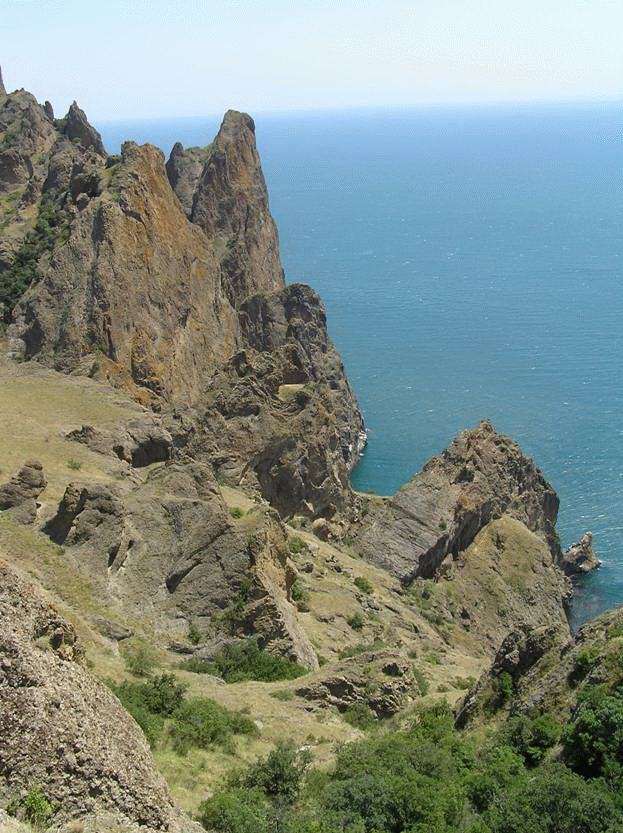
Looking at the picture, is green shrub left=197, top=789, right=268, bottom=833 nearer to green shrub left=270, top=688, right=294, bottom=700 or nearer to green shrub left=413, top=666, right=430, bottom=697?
green shrub left=270, top=688, right=294, bottom=700

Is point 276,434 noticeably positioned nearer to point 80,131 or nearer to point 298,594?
point 298,594

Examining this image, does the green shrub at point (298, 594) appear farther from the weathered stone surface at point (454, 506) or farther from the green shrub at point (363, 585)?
the weathered stone surface at point (454, 506)

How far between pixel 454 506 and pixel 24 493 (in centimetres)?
2949

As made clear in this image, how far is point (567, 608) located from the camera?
65062 mm

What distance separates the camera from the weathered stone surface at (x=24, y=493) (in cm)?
3688

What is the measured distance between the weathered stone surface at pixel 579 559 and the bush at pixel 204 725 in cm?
4623

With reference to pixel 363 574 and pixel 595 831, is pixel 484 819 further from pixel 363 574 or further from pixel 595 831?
pixel 363 574

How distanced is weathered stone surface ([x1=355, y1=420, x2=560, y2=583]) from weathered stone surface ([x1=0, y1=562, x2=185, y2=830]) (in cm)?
3958

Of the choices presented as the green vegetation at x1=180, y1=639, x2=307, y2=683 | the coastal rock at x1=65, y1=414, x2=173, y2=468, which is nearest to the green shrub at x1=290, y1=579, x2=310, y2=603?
the green vegetation at x1=180, y1=639, x2=307, y2=683

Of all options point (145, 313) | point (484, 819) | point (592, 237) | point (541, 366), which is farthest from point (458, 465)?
point (592, 237)

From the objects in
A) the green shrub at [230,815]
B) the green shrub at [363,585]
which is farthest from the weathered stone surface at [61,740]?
the green shrub at [363,585]

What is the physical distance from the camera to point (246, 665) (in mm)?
31797

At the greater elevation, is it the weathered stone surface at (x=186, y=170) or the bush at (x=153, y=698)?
A: the weathered stone surface at (x=186, y=170)

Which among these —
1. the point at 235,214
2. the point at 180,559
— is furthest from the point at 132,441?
the point at 235,214
